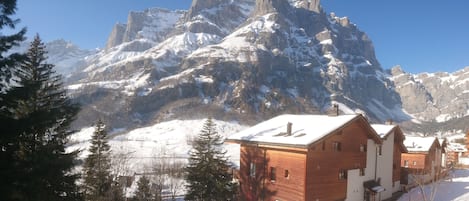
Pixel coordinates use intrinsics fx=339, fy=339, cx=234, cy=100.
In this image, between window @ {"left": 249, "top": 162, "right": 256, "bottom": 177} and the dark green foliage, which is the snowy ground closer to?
window @ {"left": 249, "top": 162, "right": 256, "bottom": 177}

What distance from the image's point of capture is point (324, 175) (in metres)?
23.8

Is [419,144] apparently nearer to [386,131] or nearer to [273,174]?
[386,131]

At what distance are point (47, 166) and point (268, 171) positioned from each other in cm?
1694

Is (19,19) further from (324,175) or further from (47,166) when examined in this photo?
(324,175)

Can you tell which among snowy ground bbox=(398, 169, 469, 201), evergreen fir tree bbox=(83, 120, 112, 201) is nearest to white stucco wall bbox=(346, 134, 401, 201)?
snowy ground bbox=(398, 169, 469, 201)

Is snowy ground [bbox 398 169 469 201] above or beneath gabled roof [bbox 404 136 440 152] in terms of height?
beneath

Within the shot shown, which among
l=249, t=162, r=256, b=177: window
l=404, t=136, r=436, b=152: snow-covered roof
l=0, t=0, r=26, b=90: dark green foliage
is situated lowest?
l=249, t=162, r=256, b=177: window

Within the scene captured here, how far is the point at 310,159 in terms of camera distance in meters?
22.7

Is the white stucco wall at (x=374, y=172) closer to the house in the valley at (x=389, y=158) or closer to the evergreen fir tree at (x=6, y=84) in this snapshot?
the house in the valley at (x=389, y=158)

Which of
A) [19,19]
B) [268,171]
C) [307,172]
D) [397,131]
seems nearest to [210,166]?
[268,171]

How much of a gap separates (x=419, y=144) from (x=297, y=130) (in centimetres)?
2811

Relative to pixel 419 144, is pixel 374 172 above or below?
below

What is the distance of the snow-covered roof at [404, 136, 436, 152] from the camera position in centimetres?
4323

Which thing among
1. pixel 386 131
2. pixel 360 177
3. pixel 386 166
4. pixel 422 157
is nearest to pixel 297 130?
pixel 360 177
